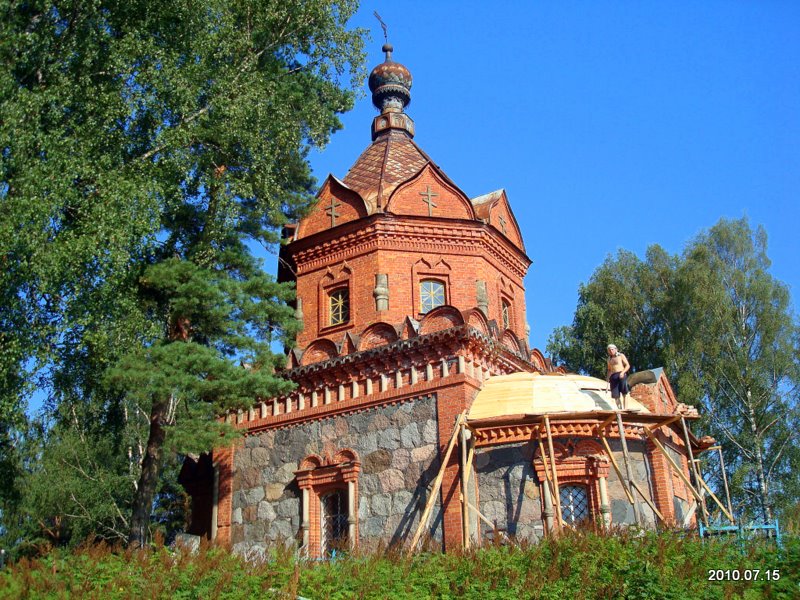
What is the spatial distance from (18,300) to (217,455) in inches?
215

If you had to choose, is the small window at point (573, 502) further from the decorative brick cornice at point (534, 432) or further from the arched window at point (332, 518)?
the arched window at point (332, 518)

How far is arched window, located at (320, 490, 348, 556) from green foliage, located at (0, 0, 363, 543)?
2.02m

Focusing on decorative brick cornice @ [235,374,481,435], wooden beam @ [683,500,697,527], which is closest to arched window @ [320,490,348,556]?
decorative brick cornice @ [235,374,481,435]

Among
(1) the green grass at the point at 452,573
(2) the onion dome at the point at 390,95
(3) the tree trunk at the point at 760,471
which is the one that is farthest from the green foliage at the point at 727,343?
(1) the green grass at the point at 452,573

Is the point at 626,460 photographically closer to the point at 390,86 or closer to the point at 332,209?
the point at 332,209

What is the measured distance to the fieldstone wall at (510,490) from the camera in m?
11.6

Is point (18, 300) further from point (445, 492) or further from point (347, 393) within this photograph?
point (445, 492)

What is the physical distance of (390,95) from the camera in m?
19.0

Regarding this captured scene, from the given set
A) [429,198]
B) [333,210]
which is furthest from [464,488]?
[333,210]

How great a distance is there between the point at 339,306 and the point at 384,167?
3.27m

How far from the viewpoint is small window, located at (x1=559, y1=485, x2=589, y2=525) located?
469 inches

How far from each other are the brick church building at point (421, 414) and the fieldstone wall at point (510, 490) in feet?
0.07

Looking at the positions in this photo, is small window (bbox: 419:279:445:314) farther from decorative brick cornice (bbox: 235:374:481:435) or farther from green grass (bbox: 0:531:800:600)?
green grass (bbox: 0:531:800:600)

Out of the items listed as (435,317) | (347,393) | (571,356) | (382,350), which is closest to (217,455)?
(347,393)
